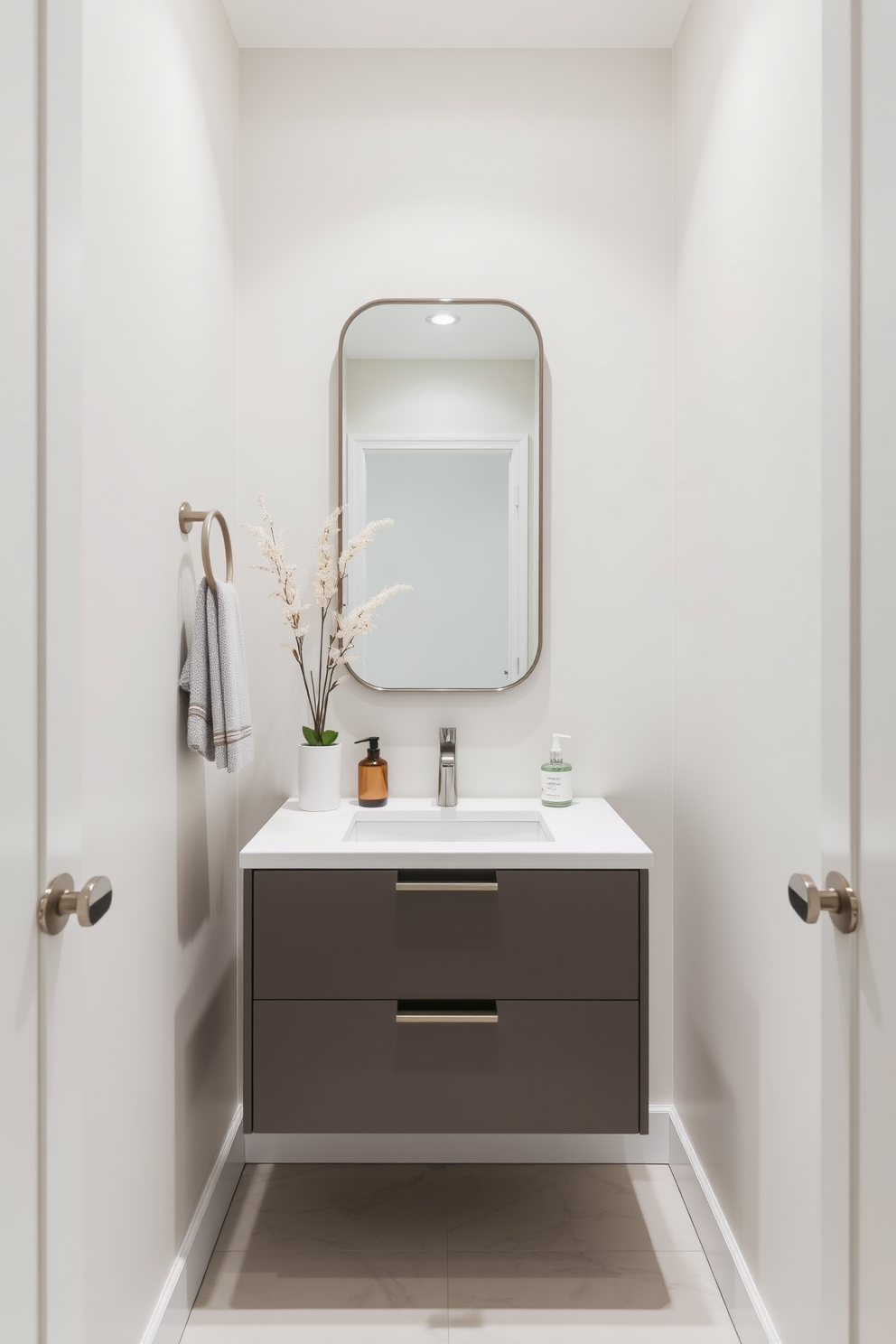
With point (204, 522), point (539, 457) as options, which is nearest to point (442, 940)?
point (204, 522)

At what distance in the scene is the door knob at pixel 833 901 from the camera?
2.82ft

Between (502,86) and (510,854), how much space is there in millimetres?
1785

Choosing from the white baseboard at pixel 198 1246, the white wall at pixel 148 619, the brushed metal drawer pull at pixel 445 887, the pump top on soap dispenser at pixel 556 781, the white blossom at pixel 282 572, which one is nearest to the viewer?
the white wall at pixel 148 619

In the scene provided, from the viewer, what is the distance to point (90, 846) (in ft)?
4.00

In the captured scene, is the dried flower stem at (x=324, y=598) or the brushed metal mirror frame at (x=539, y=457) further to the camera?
the brushed metal mirror frame at (x=539, y=457)

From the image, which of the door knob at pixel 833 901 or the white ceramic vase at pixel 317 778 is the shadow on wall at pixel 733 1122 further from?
the white ceramic vase at pixel 317 778

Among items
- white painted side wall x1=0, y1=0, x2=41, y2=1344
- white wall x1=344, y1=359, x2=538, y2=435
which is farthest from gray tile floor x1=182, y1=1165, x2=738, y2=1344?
white wall x1=344, y1=359, x2=538, y2=435

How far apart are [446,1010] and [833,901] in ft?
3.21

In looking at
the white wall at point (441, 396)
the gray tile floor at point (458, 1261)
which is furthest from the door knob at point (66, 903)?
the white wall at point (441, 396)

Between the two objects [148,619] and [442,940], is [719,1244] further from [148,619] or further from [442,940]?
[148,619]

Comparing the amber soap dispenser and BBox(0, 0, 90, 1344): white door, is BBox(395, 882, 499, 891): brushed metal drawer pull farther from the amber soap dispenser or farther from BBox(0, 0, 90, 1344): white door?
BBox(0, 0, 90, 1344): white door

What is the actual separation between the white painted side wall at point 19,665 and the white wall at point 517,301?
4.37 ft

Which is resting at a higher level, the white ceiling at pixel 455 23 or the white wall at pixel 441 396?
the white ceiling at pixel 455 23

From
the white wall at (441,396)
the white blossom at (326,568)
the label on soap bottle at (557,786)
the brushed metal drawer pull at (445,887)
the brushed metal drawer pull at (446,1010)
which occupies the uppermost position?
the white wall at (441,396)
